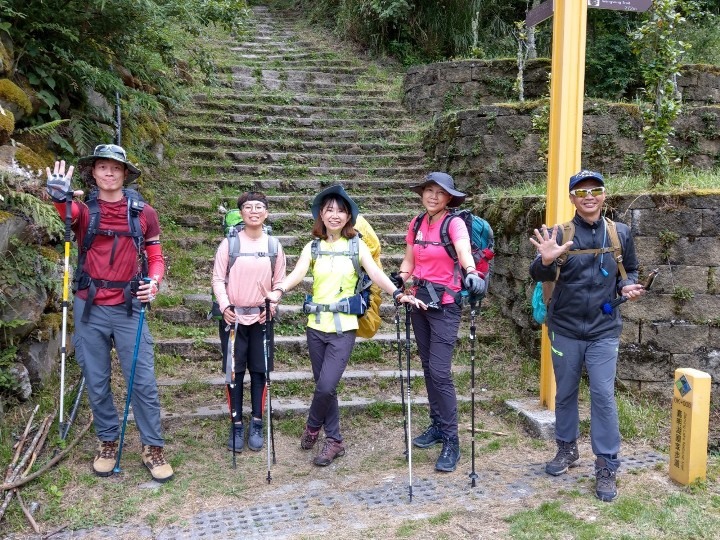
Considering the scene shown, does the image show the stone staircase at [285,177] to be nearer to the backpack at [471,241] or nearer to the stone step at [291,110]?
the stone step at [291,110]

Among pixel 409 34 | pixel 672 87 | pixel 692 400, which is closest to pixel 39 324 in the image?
pixel 692 400

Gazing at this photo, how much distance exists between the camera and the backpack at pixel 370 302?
449 cm

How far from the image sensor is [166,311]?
609 cm

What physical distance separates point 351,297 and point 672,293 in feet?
9.59

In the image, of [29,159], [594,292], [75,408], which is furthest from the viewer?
[29,159]

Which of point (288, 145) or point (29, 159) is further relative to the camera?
point (288, 145)

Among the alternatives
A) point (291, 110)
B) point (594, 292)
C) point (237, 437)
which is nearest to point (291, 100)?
point (291, 110)

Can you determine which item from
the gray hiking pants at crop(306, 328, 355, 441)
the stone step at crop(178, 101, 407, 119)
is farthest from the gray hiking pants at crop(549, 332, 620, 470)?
the stone step at crop(178, 101, 407, 119)

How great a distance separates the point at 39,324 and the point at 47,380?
421mm

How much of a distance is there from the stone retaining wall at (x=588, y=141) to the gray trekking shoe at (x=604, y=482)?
4.59 metres

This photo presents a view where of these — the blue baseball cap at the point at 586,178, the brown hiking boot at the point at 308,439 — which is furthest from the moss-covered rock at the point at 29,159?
the blue baseball cap at the point at 586,178

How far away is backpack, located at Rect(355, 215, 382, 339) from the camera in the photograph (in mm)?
4488

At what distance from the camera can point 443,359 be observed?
14.1ft

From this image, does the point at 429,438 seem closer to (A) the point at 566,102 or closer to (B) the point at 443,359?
(B) the point at 443,359
